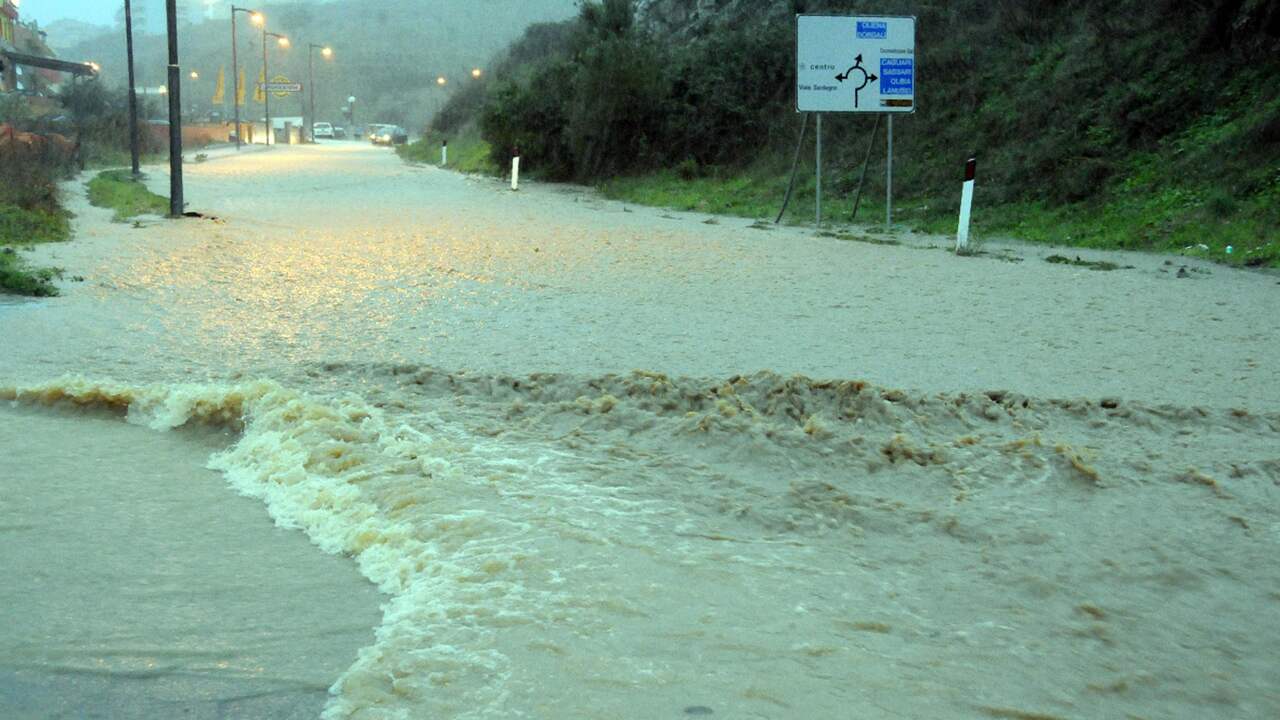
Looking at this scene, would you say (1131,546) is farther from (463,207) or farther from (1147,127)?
(463,207)

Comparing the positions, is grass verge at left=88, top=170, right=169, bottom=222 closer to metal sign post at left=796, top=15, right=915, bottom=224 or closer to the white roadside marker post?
metal sign post at left=796, top=15, right=915, bottom=224

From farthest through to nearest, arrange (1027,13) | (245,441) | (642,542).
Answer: (1027,13), (245,441), (642,542)

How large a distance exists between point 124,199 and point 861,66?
12964 millimetres

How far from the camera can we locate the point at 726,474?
5.53 metres

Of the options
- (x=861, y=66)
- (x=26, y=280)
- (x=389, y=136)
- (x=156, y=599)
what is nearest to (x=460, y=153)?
(x=861, y=66)

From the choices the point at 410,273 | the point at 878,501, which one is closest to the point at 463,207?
the point at 410,273

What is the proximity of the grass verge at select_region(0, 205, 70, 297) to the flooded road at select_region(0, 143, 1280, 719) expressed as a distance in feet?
1.20

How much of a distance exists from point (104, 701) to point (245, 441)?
2873 millimetres

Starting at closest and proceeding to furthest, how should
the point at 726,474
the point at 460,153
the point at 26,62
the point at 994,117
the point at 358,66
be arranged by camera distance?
the point at 726,474 < the point at 994,117 < the point at 26,62 < the point at 460,153 < the point at 358,66

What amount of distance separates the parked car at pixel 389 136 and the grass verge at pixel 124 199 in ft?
184

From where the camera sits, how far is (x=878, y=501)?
514cm

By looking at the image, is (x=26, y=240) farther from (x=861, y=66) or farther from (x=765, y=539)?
(x=861, y=66)

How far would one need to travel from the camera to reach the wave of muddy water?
3.51m

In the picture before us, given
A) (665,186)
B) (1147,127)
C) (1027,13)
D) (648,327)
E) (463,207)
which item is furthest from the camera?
(665,186)
